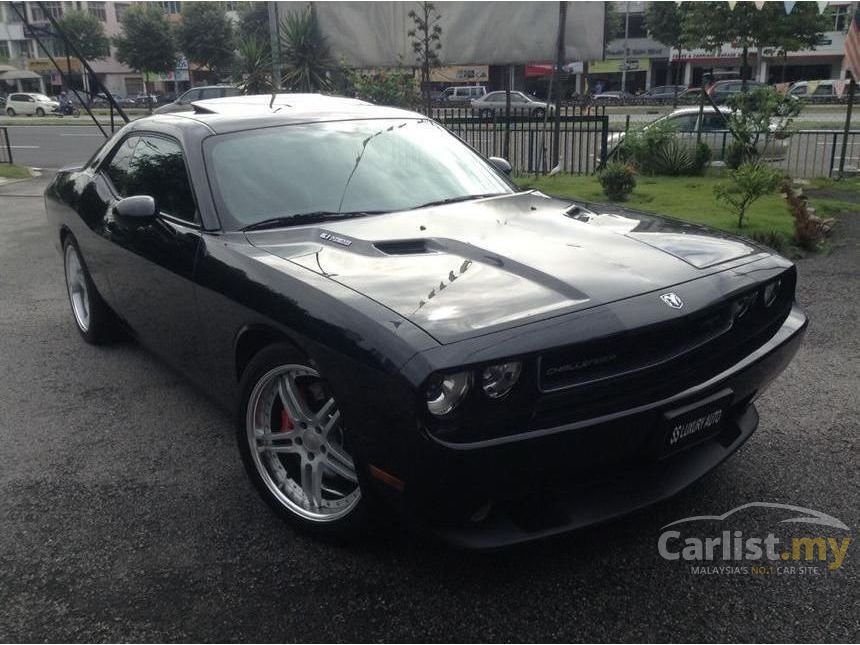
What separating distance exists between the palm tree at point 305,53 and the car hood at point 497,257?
10.8 m

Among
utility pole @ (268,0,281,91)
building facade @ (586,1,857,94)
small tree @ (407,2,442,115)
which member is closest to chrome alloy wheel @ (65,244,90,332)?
small tree @ (407,2,442,115)

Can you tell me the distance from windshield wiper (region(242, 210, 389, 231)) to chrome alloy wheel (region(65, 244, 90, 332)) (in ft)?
8.11

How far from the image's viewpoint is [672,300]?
2557 mm

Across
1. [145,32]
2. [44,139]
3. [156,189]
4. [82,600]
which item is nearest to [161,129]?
[156,189]

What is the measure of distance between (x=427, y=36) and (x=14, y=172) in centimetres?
890

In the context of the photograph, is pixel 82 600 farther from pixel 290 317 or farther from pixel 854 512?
pixel 854 512

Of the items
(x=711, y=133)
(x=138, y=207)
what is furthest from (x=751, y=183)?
(x=711, y=133)

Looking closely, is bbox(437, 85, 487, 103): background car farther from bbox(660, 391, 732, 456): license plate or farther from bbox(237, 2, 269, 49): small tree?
bbox(660, 391, 732, 456): license plate

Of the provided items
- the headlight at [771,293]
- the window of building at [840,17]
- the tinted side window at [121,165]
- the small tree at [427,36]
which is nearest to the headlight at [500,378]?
→ the headlight at [771,293]

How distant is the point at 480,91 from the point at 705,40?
502 inches

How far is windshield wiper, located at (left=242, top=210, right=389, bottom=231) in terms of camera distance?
11.0 ft

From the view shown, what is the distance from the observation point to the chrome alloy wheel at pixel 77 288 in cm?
532

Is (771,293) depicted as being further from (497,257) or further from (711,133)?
(711,133)

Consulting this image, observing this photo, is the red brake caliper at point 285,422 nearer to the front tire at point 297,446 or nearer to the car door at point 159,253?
the front tire at point 297,446
